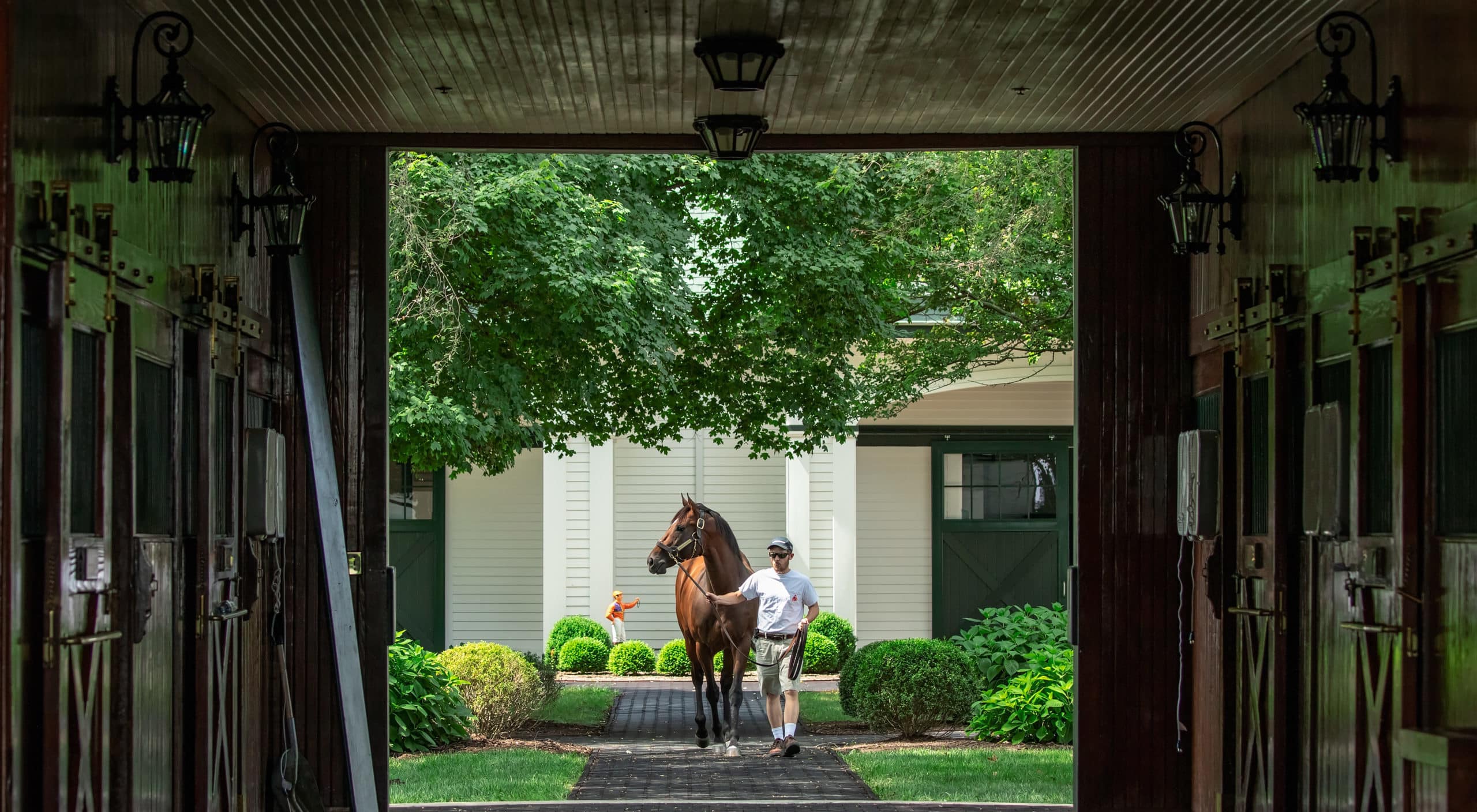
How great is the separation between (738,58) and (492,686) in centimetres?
723

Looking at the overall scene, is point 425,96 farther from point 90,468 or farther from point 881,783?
point 881,783

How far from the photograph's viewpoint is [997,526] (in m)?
19.2

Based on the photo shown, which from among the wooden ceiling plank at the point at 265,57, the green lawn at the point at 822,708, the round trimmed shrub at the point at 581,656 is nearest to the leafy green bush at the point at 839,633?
the green lawn at the point at 822,708

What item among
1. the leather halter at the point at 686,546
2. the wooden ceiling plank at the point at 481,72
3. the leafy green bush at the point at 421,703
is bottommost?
the leafy green bush at the point at 421,703

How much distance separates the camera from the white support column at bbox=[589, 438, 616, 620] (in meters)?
18.5

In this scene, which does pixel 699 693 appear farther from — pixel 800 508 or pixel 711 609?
pixel 800 508

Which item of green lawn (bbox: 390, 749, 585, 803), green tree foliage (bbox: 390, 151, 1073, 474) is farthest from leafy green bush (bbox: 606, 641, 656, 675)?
green lawn (bbox: 390, 749, 585, 803)

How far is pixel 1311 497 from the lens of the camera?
597 centimetres

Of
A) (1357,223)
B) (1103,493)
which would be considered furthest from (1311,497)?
(1103,493)

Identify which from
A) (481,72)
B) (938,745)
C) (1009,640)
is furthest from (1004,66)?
(1009,640)

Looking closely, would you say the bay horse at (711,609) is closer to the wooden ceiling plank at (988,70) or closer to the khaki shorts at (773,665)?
the khaki shorts at (773,665)

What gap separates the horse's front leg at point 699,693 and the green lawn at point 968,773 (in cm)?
126

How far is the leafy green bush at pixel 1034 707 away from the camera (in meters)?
12.1

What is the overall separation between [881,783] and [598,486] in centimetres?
910
